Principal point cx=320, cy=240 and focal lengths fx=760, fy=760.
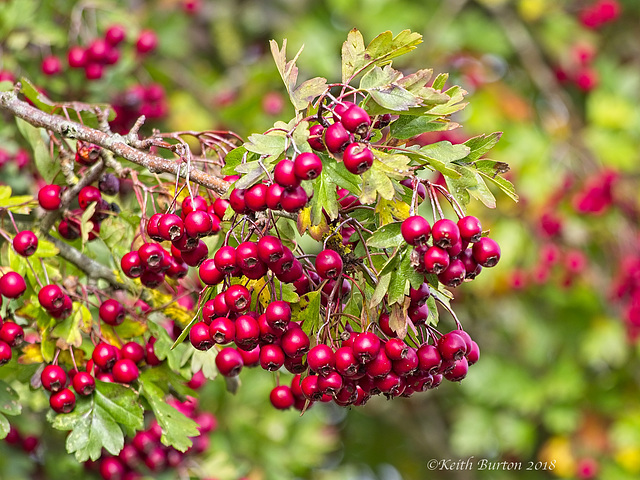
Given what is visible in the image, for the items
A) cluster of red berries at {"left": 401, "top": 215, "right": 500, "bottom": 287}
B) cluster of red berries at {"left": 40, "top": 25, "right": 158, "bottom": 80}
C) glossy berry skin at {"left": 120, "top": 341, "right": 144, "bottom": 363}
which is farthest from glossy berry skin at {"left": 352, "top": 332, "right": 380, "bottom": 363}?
cluster of red berries at {"left": 40, "top": 25, "right": 158, "bottom": 80}

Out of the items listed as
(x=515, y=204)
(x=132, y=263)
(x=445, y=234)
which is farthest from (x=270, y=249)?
(x=515, y=204)

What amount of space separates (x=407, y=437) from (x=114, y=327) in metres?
3.56

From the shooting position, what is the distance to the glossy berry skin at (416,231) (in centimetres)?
Result: 136

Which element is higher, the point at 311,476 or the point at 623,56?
the point at 623,56

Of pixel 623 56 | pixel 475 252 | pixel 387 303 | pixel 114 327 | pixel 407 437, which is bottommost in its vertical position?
pixel 407 437

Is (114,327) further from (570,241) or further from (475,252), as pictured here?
(570,241)

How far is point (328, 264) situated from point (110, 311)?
26.1 inches

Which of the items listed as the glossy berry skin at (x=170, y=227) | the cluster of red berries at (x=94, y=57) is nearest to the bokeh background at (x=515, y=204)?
the cluster of red berries at (x=94, y=57)

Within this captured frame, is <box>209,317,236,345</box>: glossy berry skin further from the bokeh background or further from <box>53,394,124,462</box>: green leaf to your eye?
the bokeh background

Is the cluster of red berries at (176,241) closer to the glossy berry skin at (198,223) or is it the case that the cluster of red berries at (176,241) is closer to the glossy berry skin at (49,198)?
the glossy berry skin at (198,223)

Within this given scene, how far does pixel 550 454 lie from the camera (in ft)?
14.6

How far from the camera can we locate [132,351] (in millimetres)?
1844

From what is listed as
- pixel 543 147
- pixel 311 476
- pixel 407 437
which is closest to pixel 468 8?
pixel 543 147

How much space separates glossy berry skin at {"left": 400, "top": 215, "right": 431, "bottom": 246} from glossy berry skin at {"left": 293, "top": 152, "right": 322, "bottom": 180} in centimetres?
19
